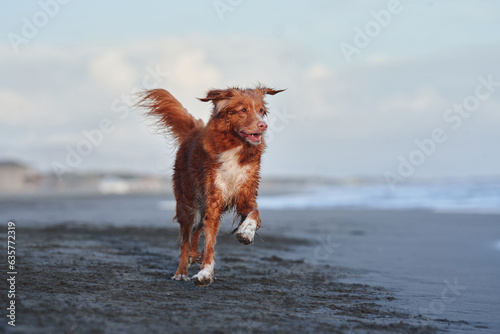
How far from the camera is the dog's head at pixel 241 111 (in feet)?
19.2

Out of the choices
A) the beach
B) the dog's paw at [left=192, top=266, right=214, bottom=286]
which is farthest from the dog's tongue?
the dog's paw at [left=192, top=266, right=214, bottom=286]

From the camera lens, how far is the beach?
4.28m

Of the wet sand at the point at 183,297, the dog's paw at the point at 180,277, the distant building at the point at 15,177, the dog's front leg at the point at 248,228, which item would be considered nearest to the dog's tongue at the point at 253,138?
the dog's front leg at the point at 248,228

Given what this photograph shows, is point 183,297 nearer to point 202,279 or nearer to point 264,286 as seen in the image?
point 202,279

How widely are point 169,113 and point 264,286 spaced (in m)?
2.91

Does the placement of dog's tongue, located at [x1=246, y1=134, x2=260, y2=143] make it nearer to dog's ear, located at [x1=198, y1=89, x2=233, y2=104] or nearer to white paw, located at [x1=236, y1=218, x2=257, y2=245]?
dog's ear, located at [x1=198, y1=89, x2=233, y2=104]

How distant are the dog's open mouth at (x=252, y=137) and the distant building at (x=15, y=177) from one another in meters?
70.2

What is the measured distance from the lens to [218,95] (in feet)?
19.9

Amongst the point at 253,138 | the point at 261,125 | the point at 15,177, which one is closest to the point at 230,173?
the point at 253,138

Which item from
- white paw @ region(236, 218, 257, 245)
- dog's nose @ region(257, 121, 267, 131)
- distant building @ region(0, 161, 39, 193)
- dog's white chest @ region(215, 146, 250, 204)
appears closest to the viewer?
white paw @ region(236, 218, 257, 245)

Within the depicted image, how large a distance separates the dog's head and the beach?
107 centimetres

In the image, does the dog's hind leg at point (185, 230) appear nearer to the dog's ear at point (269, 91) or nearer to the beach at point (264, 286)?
the beach at point (264, 286)

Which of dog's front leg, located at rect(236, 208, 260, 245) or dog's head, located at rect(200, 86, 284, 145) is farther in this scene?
dog's head, located at rect(200, 86, 284, 145)

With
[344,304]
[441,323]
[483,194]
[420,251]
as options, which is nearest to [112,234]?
[420,251]
